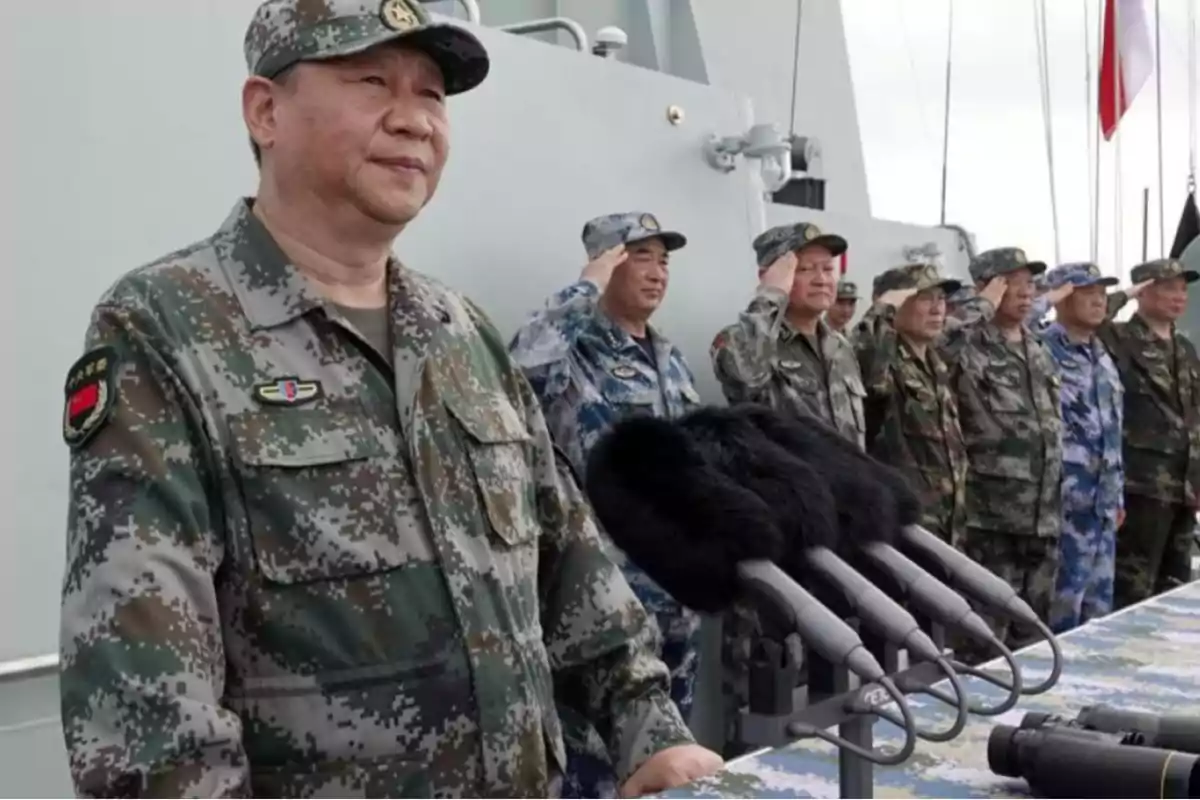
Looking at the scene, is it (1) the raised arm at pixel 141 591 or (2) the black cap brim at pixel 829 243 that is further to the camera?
(2) the black cap brim at pixel 829 243

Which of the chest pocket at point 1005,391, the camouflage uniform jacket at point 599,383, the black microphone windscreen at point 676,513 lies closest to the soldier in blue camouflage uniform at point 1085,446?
the chest pocket at point 1005,391

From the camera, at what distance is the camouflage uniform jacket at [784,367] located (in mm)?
3750

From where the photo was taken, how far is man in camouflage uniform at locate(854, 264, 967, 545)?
181 inches

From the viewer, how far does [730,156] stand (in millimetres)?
4055

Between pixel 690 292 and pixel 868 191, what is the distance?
2.70 meters

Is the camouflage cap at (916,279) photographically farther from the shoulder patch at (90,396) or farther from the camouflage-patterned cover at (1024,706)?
the shoulder patch at (90,396)

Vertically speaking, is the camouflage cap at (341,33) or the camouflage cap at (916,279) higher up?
the camouflage cap at (916,279)

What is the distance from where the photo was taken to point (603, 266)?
3318 mm

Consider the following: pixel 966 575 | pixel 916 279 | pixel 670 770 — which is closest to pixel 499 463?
pixel 670 770

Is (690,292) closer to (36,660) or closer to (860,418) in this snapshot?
(860,418)

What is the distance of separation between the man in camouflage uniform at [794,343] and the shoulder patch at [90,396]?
2670 millimetres

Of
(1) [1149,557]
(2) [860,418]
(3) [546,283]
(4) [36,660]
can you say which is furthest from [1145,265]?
(4) [36,660]

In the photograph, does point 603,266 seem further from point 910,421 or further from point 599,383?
point 910,421

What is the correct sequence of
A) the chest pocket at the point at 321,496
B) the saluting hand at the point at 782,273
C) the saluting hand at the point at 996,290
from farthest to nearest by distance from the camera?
the saluting hand at the point at 996,290 → the saluting hand at the point at 782,273 → the chest pocket at the point at 321,496
